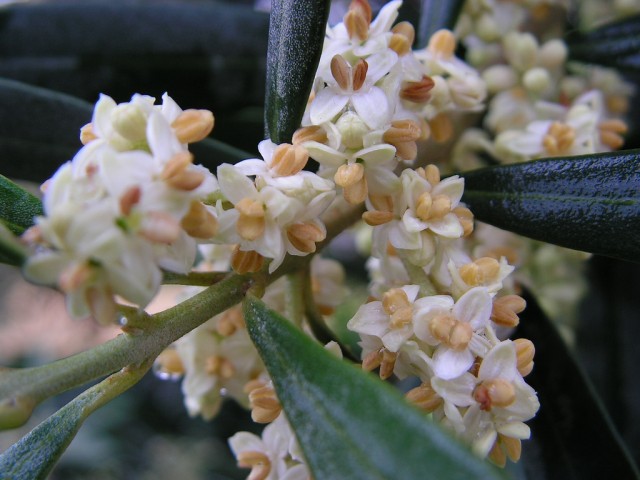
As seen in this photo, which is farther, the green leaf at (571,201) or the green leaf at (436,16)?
the green leaf at (436,16)

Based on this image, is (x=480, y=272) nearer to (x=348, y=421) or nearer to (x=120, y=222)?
(x=348, y=421)

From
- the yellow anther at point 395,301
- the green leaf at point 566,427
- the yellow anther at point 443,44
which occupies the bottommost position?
the green leaf at point 566,427

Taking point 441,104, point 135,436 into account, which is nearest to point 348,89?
point 441,104

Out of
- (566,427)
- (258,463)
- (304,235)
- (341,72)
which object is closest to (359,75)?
(341,72)

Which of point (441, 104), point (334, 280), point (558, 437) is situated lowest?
point (558, 437)

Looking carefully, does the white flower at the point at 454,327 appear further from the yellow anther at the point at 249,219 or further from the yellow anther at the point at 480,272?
the yellow anther at the point at 249,219

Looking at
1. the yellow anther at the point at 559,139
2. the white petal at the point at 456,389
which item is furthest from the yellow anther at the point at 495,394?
the yellow anther at the point at 559,139

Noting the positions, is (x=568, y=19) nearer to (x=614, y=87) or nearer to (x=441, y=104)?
(x=614, y=87)
